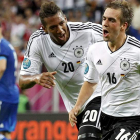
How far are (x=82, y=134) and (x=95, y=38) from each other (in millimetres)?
1247

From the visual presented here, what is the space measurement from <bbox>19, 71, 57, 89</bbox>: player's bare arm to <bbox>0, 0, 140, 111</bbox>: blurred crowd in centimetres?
595

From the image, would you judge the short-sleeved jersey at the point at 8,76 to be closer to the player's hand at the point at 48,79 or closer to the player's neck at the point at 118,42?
the player's hand at the point at 48,79

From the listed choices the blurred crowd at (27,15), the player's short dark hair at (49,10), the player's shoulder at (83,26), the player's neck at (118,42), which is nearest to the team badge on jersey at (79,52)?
the player's shoulder at (83,26)

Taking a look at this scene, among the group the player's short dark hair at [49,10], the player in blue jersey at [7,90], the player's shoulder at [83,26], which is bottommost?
the player in blue jersey at [7,90]

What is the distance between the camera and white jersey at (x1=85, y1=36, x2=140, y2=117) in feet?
15.0

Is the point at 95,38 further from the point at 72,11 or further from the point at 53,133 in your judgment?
the point at 72,11

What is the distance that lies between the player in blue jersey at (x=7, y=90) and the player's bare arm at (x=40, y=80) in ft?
5.47

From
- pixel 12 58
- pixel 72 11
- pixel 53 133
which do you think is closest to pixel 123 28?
pixel 12 58

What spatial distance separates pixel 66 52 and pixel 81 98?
2.76ft

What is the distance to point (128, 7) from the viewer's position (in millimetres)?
4742

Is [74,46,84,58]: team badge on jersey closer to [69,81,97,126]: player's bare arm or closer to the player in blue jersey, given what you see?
[69,81,97,126]: player's bare arm

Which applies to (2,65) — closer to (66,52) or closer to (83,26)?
(66,52)

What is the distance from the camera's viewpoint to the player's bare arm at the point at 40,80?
462cm

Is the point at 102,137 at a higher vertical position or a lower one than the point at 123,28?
lower
